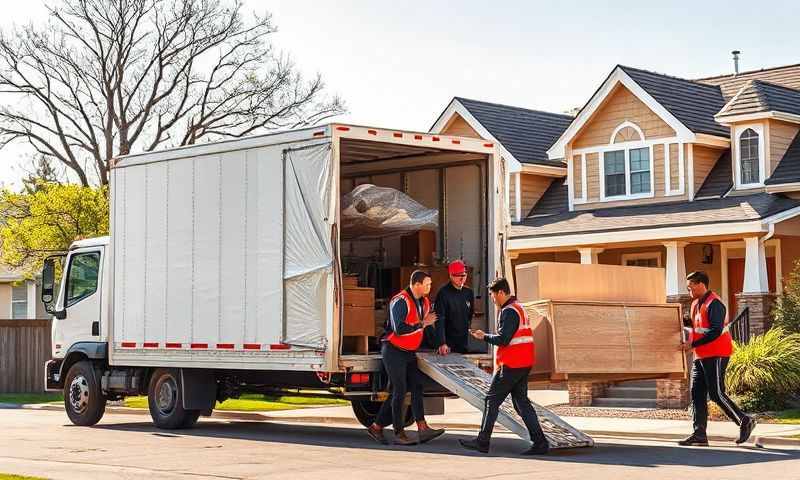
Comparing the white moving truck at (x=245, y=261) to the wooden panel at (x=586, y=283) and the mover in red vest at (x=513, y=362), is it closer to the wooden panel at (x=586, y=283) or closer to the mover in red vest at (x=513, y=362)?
the wooden panel at (x=586, y=283)

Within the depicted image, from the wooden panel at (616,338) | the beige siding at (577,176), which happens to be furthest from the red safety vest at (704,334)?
the beige siding at (577,176)

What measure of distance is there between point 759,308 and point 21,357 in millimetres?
17587

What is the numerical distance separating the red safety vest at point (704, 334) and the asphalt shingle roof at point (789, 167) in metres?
12.2

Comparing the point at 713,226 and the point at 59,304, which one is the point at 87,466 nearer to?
the point at 59,304

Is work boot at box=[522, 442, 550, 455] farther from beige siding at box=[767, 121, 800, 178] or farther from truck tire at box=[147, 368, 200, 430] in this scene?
beige siding at box=[767, 121, 800, 178]

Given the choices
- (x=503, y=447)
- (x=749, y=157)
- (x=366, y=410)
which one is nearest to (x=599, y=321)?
(x=503, y=447)

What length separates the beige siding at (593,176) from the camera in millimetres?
30630

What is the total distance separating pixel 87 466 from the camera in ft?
45.9

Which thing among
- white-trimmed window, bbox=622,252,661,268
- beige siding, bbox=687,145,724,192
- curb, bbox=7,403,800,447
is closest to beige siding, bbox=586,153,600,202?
white-trimmed window, bbox=622,252,661,268

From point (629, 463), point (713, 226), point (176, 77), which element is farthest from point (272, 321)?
point (176, 77)

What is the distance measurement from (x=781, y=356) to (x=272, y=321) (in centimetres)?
858

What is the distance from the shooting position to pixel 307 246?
1625cm

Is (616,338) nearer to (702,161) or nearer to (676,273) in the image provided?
(676,273)

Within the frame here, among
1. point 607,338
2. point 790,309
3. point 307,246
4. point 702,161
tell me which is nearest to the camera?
point 607,338
